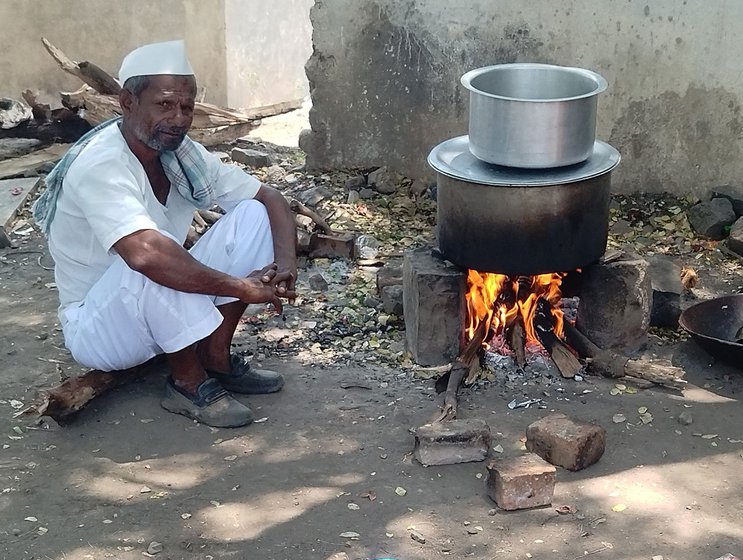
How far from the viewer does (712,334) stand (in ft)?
16.0

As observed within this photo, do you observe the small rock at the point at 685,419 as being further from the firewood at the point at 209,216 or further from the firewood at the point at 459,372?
the firewood at the point at 209,216

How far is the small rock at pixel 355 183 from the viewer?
7.09m

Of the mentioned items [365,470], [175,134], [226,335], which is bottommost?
[365,470]

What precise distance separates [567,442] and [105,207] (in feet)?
6.57

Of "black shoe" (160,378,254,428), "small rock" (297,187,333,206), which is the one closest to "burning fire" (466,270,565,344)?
"black shoe" (160,378,254,428)

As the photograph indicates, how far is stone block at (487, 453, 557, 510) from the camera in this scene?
3.53m

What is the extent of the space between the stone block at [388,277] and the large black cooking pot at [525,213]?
0.83m

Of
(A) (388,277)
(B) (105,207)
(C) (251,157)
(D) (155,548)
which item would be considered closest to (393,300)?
(A) (388,277)

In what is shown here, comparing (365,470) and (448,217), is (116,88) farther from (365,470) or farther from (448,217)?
(365,470)

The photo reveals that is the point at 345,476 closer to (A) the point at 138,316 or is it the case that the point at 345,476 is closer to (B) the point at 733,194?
(A) the point at 138,316

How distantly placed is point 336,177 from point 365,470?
12.3 ft

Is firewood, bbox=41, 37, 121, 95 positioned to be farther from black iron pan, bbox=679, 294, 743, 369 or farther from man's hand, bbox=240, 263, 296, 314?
black iron pan, bbox=679, 294, 743, 369

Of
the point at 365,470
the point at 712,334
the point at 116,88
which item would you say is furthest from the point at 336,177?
the point at 365,470

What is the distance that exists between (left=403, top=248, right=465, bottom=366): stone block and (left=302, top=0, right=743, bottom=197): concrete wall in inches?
94.3
